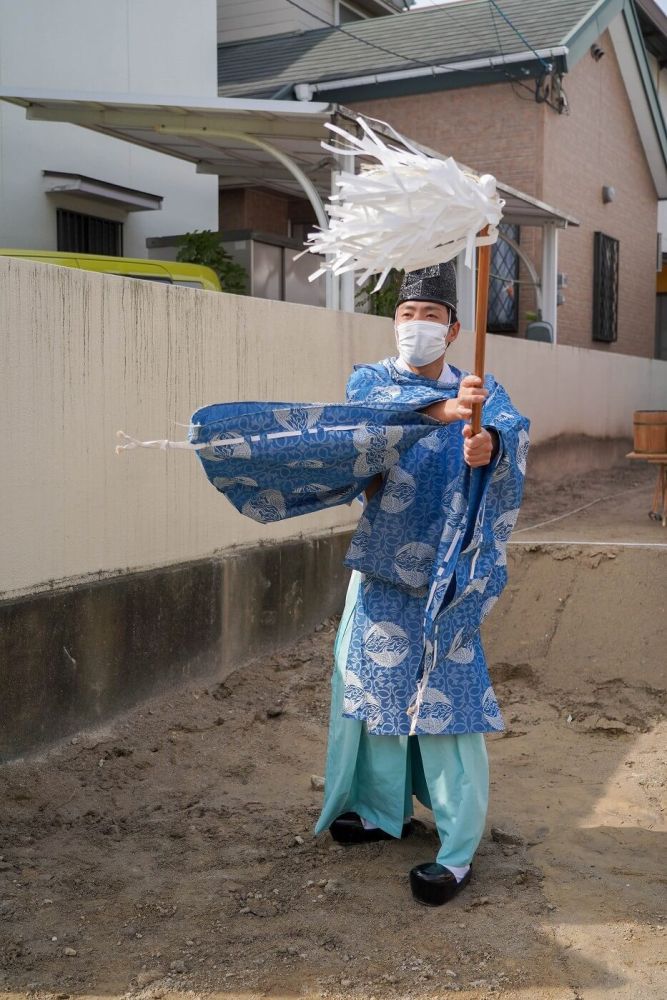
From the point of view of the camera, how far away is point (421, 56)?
13.8 metres

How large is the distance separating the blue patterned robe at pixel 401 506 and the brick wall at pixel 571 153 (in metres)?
11.2

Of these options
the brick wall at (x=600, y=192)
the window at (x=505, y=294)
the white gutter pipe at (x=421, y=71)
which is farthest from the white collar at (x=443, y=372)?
the brick wall at (x=600, y=192)

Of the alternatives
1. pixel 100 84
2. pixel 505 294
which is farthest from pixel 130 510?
pixel 505 294

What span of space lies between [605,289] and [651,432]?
7971mm

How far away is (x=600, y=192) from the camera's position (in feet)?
52.2

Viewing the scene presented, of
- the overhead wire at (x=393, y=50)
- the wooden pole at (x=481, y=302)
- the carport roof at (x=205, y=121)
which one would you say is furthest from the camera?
the overhead wire at (x=393, y=50)

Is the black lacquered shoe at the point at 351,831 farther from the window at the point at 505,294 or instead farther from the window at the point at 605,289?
the window at the point at 605,289

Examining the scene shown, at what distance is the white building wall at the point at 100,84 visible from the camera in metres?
9.80

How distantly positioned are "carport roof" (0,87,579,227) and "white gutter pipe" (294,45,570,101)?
184 inches

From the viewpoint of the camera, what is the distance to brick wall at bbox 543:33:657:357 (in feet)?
48.1

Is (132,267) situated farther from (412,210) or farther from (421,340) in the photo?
(412,210)

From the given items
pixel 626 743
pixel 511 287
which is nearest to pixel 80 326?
pixel 626 743

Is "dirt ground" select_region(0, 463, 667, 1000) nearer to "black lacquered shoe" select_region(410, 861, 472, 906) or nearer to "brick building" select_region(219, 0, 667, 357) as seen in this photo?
"black lacquered shoe" select_region(410, 861, 472, 906)

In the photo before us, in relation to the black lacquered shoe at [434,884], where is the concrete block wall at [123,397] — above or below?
above
